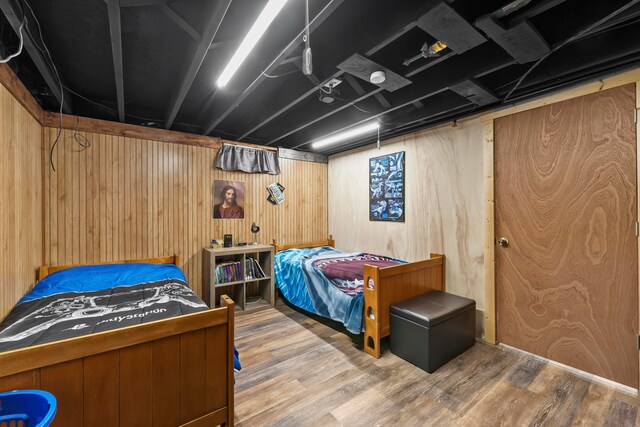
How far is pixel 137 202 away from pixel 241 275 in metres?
1.61

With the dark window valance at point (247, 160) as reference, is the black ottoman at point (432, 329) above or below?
below

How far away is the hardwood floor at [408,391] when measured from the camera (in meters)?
1.76

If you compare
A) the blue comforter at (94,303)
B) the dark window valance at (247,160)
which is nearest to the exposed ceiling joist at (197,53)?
the dark window valance at (247,160)

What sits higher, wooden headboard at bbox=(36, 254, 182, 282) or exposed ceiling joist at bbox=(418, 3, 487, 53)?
exposed ceiling joist at bbox=(418, 3, 487, 53)

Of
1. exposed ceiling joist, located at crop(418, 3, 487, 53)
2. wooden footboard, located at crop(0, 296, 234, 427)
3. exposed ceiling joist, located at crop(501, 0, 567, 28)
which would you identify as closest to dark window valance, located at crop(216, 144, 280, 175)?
wooden footboard, located at crop(0, 296, 234, 427)

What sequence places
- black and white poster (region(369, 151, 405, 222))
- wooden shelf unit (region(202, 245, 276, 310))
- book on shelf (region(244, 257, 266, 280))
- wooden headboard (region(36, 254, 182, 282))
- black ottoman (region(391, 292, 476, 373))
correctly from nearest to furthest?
black ottoman (region(391, 292, 476, 373)) → wooden headboard (region(36, 254, 182, 282)) → wooden shelf unit (region(202, 245, 276, 310)) → black and white poster (region(369, 151, 405, 222)) → book on shelf (region(244, 257, 266, 280))

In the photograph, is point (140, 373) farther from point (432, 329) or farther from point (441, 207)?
point (441, 207)

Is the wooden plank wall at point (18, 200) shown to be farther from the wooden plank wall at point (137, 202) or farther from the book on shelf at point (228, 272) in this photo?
the book on shelf at point (228, 272)

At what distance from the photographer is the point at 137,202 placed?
130 inches

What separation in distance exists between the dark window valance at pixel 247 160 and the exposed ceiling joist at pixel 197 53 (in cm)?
101

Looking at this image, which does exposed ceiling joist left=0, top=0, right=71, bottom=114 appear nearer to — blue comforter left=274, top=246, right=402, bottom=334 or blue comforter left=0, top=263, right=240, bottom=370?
blue comforter left=0, top=263, right=240, bottom=370

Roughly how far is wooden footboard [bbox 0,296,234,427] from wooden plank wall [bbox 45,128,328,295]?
7.81 feet

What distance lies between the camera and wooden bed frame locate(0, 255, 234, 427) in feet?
3.76

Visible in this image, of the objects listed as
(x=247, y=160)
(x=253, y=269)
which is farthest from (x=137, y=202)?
(x=253, y=269)
